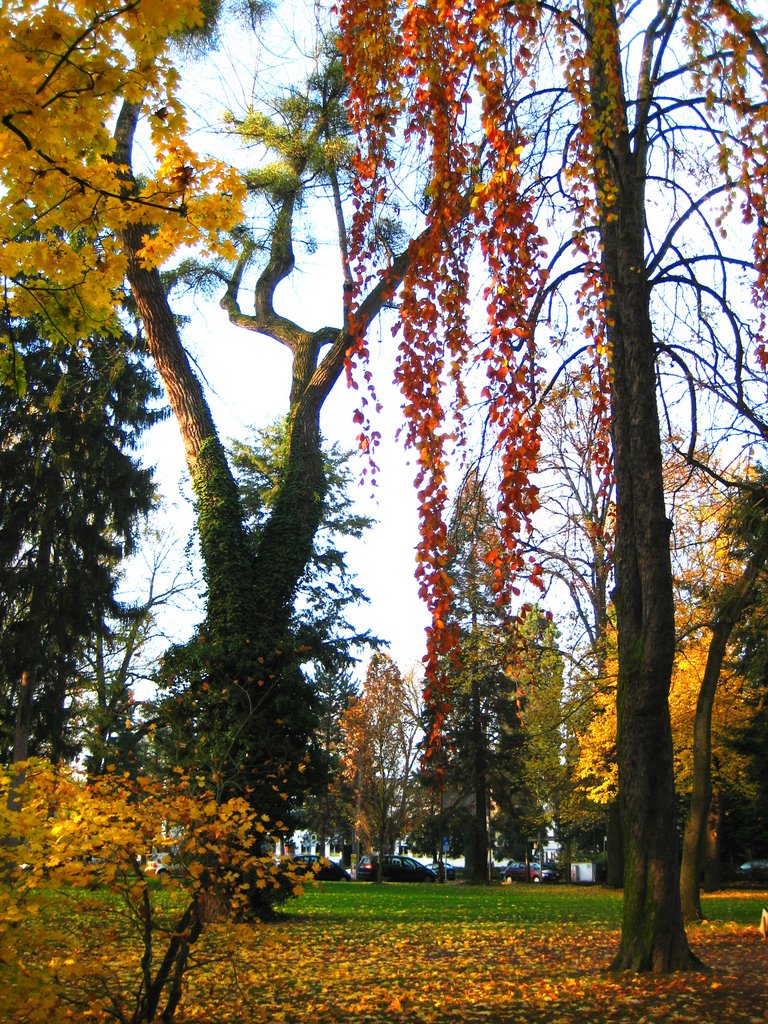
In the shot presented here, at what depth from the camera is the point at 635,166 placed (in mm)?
6816

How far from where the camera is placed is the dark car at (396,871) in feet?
104

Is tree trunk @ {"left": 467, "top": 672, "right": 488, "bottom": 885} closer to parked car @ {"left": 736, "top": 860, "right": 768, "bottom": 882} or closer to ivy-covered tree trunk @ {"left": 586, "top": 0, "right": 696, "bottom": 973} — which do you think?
parked car @ {"left": 736, "top": 860, "right": 768, "bottom": 882}

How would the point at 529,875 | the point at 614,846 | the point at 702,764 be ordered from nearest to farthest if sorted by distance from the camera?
the point at 702,764
the point at 614,846
the point at 529,875

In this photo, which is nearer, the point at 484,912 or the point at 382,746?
the point at 484,912

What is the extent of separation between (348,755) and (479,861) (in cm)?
574

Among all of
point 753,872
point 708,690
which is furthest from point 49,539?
point 753,872

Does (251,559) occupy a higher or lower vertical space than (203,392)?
lower

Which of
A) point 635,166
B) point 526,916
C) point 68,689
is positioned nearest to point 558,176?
point 635,166

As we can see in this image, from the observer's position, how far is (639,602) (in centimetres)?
634

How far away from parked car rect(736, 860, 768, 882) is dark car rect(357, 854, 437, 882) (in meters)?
11.0

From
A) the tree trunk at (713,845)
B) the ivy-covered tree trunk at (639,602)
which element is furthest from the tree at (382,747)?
the ivy-covered tree trunk at (639,602)

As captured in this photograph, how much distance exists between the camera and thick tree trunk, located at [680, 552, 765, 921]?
10617 millimetres

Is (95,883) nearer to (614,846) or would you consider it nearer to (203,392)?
(203,392)

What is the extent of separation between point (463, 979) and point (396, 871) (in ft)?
92.6
